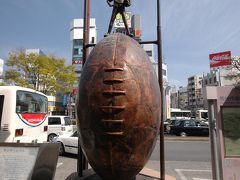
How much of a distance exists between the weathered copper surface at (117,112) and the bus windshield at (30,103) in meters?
7.55

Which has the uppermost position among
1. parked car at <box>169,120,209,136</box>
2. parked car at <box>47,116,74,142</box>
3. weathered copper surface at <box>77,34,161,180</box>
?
weathered copper surface at <box>77,34,161,180</box>

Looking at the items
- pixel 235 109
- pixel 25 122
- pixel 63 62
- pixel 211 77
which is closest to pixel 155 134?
pixel 235 109

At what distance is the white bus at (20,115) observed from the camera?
30.0 feet

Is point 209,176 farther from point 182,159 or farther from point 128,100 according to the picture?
point 128,100

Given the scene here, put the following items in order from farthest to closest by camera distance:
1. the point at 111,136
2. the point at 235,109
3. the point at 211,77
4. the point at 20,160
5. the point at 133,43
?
the point at 211,77 → the point at 235,109 → the point at 20,160 → the point at 133,43 → the point at 111,136

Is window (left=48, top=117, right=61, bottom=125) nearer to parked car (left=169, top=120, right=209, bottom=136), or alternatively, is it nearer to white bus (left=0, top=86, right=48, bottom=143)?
white bus (left=0, top=86, right=48, bottom=143)

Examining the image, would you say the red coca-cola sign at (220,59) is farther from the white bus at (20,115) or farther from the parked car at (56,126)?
the white bus at (20,115)

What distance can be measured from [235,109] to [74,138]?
7.94 meters

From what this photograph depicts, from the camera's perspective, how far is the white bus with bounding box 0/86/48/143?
9133 mm

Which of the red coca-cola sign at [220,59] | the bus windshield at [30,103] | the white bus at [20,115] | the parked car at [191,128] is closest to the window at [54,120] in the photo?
the bus windshield at [30,103]

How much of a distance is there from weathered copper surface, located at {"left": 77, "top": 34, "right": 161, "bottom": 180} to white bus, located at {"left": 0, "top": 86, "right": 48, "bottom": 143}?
23.5 feet

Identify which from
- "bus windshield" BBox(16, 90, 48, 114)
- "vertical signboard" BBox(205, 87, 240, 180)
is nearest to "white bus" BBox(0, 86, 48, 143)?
"bus windshield" BBox(16, 90, 48, 114)

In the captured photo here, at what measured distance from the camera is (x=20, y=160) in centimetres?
437

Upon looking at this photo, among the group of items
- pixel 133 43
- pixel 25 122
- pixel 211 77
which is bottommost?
pixel 25 122
